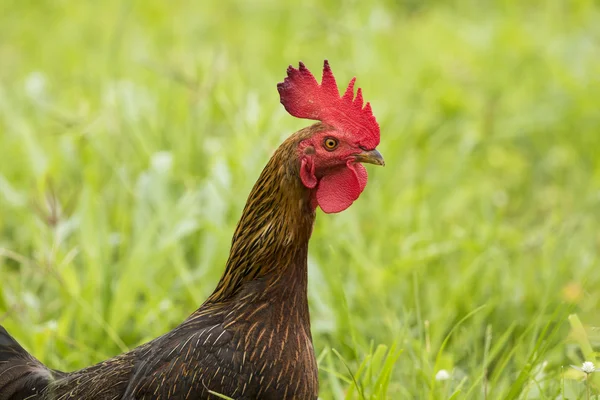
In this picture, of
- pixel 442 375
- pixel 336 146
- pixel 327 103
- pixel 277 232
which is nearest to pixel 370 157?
pixel 336 146

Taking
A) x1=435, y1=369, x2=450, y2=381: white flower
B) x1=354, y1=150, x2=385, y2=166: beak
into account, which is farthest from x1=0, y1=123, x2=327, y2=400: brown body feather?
x1=435, y1=369, x2=450, y2=381: white flower

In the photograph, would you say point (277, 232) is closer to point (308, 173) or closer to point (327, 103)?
point (308, 173)

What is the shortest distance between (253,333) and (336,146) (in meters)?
0.65

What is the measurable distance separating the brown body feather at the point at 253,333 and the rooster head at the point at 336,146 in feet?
0.13

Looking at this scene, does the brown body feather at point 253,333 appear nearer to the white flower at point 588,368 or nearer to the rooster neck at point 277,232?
the rooster neck at point 277,232

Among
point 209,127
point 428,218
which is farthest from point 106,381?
point 209,127

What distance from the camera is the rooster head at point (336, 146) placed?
2678 millimetres

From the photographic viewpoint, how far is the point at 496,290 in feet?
13.9

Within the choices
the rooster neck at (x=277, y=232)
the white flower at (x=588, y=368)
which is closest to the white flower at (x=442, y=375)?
the white flower at (x=588, y=368)

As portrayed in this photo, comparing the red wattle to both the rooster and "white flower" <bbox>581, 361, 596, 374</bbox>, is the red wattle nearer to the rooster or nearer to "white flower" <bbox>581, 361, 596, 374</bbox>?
the rooster

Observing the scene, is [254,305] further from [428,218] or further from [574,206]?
[574,206]

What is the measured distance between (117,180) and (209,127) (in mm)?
766

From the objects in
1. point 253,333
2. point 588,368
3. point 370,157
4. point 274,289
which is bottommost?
point 588,368

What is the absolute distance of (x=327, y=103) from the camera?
2.77 metres
